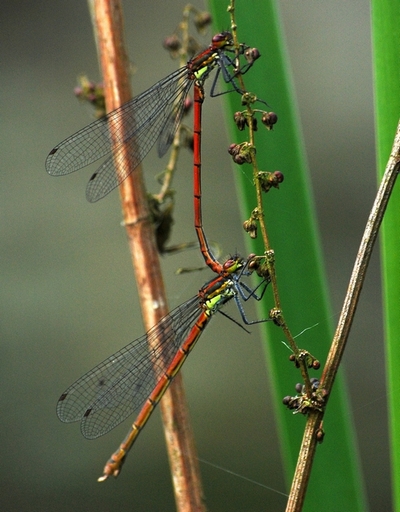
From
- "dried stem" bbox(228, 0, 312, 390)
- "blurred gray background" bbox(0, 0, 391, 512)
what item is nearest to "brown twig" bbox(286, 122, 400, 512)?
"dried stem" bbox(228, 0, 312, 390)

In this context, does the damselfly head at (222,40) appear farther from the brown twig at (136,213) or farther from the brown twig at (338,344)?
the brown twig at (338,344)

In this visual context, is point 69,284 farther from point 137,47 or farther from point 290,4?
point 290,4

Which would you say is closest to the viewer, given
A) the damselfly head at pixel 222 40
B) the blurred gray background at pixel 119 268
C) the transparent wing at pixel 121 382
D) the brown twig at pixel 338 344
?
the brown twig at pixel 338 344

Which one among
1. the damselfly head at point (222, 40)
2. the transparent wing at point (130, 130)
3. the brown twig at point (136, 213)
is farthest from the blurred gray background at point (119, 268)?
the damselfly head at point (222, 40)

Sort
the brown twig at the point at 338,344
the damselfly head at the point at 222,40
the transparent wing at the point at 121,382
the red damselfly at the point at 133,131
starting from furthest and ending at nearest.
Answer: the transparent wing at the point at 121,382 → the red damselfly at the point at 133,131 → the damselfly head at the point at 222,40 → the brown twig at the point at 338,344

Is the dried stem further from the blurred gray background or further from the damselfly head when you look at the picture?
the blurred gray background

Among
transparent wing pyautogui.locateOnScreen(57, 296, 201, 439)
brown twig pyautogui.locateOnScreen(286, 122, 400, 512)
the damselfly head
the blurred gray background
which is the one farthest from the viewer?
the blurred gray background

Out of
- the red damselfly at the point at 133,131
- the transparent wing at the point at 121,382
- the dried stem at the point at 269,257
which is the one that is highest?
the red damselfly at the point at 133,131

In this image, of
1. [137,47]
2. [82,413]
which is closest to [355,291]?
[82,413]
